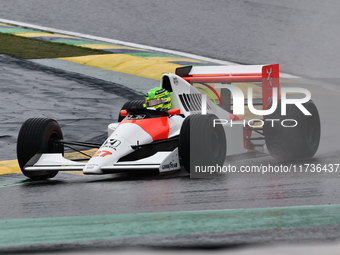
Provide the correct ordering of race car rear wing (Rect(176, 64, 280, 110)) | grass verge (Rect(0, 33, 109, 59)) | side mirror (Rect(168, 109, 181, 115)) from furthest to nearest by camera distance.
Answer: grass verge (Rect(0, 33, 109, 59)) < race car rear wing (Rect(176, 64, 280, 110)) < side mirror (Rect(168, 109, 181, 115))

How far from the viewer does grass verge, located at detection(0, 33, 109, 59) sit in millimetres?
15914

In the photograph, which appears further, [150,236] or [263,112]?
[263,112]

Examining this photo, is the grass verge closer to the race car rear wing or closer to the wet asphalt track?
the wet asphalt track

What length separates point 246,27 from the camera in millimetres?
20797

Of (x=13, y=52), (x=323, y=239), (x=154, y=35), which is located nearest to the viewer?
(x=323, y=239)

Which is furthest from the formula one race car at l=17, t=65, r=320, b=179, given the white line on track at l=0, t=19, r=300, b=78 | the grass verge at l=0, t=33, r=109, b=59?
the grass verge at l=0, t=33, r=109, b=59

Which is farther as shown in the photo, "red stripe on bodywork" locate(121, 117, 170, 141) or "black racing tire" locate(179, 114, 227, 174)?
"red stripe on bodywork" locate(121, 117, 170, 141)

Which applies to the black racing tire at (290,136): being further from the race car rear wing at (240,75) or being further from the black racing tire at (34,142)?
the black racing tire at (34,142)

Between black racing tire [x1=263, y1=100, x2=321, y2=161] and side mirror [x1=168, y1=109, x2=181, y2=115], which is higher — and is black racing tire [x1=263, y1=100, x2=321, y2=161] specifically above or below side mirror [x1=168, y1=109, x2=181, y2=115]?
below

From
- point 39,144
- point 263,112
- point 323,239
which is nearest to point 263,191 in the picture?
point 323,239

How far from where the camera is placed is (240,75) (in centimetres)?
905

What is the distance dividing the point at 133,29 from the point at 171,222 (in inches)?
657

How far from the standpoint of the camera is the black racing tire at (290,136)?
795 cm

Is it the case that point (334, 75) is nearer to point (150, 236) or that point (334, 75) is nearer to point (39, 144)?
point (39, 144)
